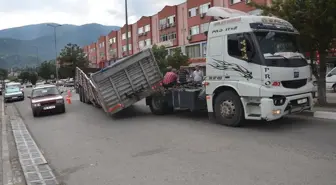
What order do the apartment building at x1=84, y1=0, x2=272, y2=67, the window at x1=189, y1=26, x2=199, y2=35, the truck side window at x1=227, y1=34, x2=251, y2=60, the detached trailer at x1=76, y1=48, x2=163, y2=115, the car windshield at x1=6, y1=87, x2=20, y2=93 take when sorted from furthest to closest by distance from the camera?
the window at x1=189, y1=26, x2=199, y2=35 → the apartment building at x1=84, y1=0, x2=272, y2=67 → the car windshield at x1=6, y1=87, x2=20, y2=93 → the detached trailer at x1=76, y1=48, x2=163, y2=115 → the truck side window at x1=227, y1=34, x2=251, y2=60

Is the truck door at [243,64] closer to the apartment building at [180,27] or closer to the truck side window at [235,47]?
the truck side window at [235,47]

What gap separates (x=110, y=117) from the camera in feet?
42.9

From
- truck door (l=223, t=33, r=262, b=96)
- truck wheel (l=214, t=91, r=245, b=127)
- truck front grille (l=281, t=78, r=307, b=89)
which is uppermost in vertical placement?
truck door (l=223, t=33, r=262, b=96)

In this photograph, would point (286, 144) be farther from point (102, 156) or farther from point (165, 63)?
point (165, 63)

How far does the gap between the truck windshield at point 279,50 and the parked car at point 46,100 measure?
35.7 feet

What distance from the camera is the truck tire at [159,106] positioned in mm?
12143

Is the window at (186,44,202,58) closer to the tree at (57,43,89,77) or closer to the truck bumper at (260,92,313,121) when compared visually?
the tree at (57,43,89,77)

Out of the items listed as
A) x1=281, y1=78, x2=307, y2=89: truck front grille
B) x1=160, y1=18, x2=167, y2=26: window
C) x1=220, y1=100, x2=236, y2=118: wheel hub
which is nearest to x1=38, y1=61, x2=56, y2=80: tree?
x1=160, y1=18, x2=167, y2=26: window

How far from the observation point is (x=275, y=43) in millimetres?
8312

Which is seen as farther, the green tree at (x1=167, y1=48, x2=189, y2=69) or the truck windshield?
the green tree at (x1=167, y1=48, x2=189, y2=69)

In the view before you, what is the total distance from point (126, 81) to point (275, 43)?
5624 mm

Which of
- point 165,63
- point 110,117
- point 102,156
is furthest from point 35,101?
point 165,63

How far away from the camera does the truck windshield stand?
26.3 ft

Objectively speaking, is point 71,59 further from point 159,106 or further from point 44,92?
point 159,106
